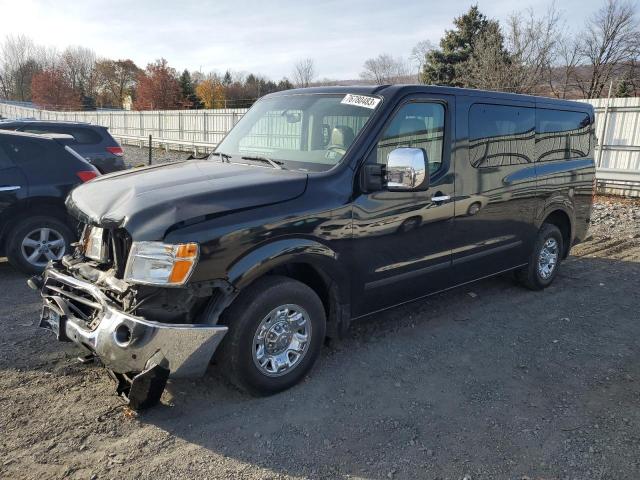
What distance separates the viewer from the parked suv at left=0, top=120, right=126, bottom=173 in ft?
31.1

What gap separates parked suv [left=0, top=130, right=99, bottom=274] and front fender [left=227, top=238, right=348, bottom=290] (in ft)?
11.9

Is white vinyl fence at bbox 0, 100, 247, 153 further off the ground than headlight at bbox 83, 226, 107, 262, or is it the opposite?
white vinyl fence at bbox 0, 100, 247, 153

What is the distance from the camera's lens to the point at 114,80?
74.0 m

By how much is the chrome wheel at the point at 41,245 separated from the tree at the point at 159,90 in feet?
163

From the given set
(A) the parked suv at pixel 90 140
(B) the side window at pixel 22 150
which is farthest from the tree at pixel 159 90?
(B) the side window at pixel 22 150

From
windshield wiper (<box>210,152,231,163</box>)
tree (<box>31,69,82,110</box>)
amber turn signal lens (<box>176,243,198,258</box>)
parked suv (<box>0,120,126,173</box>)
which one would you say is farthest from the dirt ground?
tree (<box>31,69,82,110</box>)

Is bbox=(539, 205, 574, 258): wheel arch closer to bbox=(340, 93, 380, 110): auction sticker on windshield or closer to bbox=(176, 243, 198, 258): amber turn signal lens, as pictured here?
bbox=(340, 93, 380, 110): auction sticker on windshield

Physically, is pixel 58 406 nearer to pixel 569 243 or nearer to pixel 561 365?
pixel 561 365

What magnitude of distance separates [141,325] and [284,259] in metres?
0.98

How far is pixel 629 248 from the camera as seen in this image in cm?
798

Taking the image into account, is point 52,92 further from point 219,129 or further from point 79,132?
point 79,132

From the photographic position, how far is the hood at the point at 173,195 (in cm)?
298

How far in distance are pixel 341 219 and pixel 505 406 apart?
174 cm

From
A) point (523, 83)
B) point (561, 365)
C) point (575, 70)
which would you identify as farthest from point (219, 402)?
point (575, 70)
